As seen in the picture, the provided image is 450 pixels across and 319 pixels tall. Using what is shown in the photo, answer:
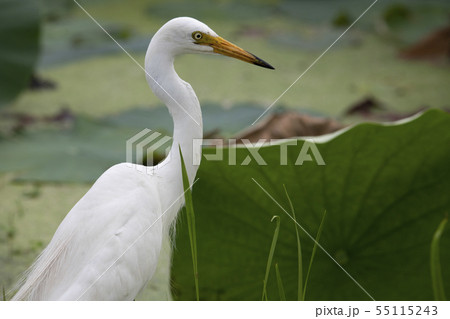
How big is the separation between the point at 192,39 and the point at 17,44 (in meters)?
1.64

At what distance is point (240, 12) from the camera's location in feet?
15.5

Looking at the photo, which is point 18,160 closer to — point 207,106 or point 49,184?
point 49,184

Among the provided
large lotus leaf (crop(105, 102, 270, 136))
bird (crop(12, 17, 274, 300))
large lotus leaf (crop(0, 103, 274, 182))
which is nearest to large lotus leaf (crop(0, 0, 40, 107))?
large lotus leaf (crop(0, 103, 274, 182))

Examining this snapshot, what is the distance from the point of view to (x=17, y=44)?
292 centimetres

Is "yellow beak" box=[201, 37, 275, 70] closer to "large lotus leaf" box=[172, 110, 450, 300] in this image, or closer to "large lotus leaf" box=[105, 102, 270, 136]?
"large lotus leaf" box=[172, 110, 450, 300]

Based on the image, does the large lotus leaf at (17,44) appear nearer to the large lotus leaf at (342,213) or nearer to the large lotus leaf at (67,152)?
the large lotus leaf at (67,152)

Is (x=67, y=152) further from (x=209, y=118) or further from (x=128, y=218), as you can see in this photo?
(x=128, y=218)

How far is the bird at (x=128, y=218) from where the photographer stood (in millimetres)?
1446

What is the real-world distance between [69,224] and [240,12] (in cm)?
348

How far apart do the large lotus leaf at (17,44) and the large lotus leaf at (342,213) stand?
4.97 ft

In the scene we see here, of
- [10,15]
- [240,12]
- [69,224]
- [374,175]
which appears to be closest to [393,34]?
[240,12]

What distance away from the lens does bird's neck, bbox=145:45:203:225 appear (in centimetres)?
152

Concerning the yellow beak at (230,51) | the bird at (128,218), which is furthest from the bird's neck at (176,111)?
the yellow beak at (230,51)

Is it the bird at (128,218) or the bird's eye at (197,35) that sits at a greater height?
the bird's eye at (197,35)
